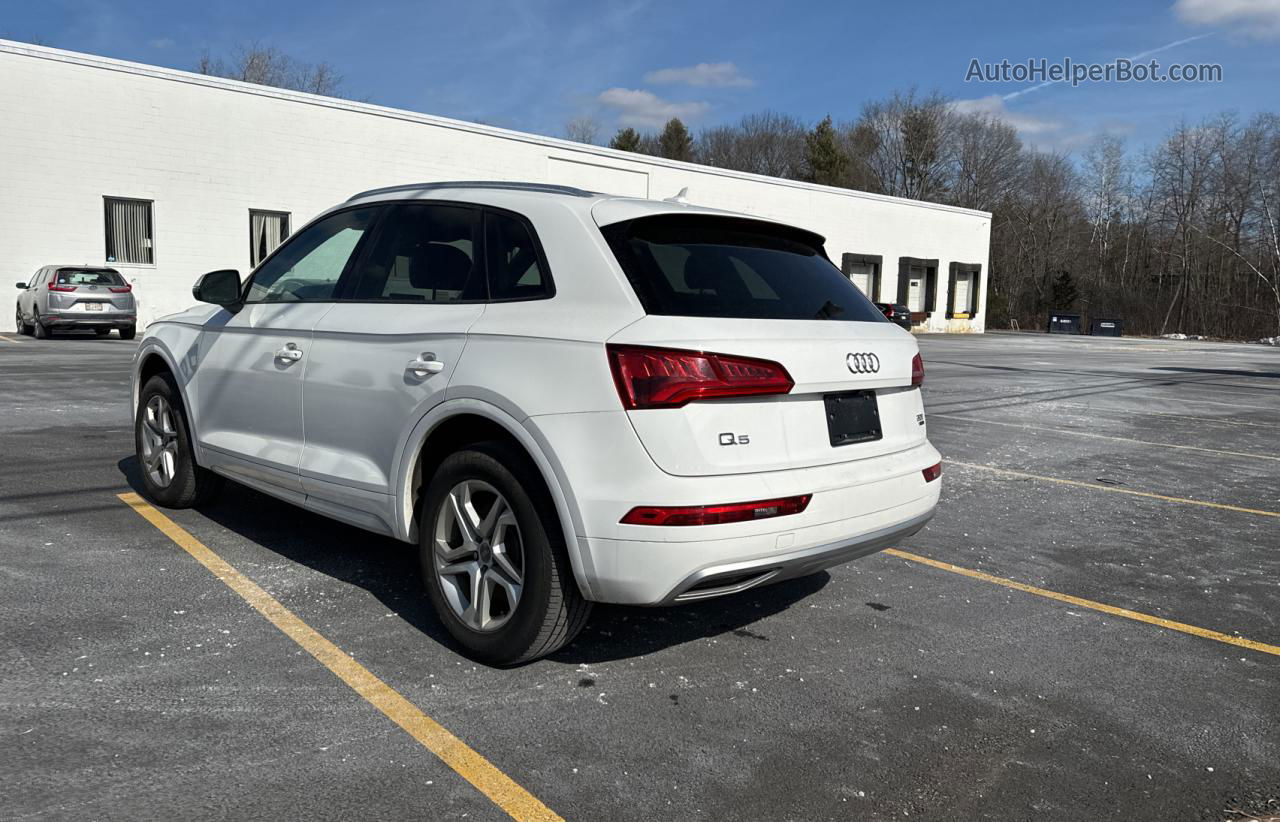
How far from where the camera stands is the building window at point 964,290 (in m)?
52.2

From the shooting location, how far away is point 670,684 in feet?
11.6

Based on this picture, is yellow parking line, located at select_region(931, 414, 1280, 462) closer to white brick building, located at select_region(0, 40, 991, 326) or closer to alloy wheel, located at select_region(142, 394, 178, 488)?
white brick building, located at select_region(0, 40, 991, 326)

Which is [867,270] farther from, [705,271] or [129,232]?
[705,271]

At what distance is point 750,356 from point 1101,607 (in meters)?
2.55

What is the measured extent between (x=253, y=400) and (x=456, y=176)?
27.1 meters

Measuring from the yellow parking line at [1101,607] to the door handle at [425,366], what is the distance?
9.74ft

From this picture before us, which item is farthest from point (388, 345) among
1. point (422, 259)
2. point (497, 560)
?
point (497, 560)

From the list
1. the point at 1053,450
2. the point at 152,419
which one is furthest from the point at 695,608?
the point at 1053,450

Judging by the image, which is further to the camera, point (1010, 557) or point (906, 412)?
point (1010, 557)

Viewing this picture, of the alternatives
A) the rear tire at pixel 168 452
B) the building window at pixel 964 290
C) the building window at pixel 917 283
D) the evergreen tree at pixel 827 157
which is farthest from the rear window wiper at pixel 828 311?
the evergreen tree at pixel 827 157

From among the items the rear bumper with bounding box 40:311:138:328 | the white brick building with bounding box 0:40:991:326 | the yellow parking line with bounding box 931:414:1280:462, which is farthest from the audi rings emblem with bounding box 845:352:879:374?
the rear bumper with bounding box 40:311:138:328

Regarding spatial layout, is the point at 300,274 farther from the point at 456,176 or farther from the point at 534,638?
the point at 456,176

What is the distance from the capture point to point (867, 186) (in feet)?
250

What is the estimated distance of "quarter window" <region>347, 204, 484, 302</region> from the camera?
392 centimetres
